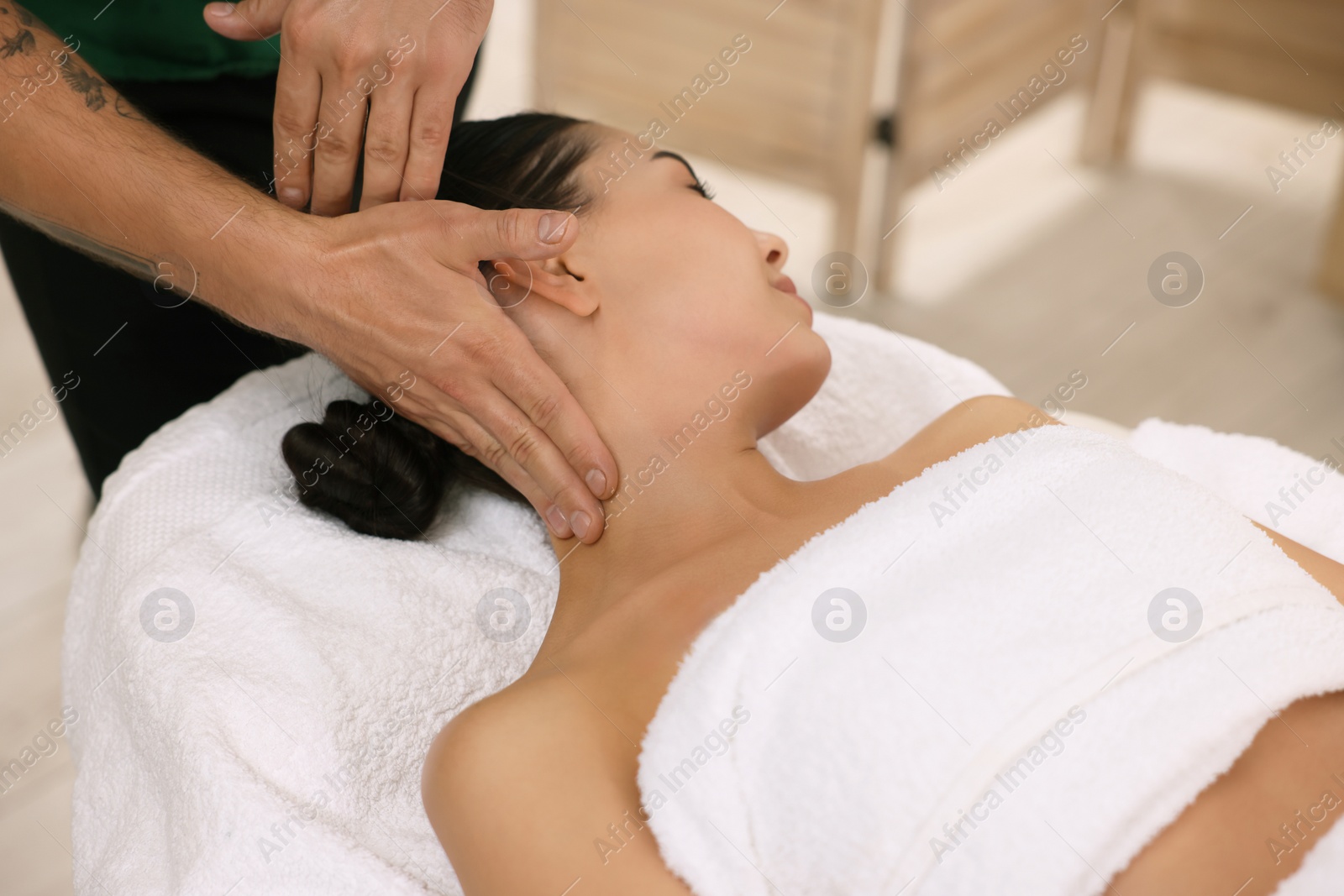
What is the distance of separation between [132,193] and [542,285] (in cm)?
36

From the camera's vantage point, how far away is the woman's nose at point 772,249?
1090 mm

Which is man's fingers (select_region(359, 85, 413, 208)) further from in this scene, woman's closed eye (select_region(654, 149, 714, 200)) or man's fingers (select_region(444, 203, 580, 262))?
woman's closed eye (select_region(654, 149, 714, 200))

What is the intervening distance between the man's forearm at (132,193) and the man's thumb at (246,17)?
0.12 meters

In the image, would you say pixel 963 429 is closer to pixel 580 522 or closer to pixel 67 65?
pixel 580 522

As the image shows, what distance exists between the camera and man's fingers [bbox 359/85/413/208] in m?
0.93

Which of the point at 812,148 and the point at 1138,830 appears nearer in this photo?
the point at 1138,830

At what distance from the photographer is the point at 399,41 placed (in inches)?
36.7

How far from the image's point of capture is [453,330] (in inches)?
36.9

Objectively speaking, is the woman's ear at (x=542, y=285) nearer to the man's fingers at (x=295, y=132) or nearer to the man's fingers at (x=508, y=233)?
the man's fingers at (x=508, y=233)

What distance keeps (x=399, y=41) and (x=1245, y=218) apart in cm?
232

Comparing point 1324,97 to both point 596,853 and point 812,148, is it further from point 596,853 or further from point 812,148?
point 596,853

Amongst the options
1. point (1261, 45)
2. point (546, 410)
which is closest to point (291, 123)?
point (546, 410)

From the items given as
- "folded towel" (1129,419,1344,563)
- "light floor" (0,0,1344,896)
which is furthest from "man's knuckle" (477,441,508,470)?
"light floor" (0,0,1344,896)

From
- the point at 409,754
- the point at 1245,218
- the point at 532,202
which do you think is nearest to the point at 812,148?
the point at 1245,218
